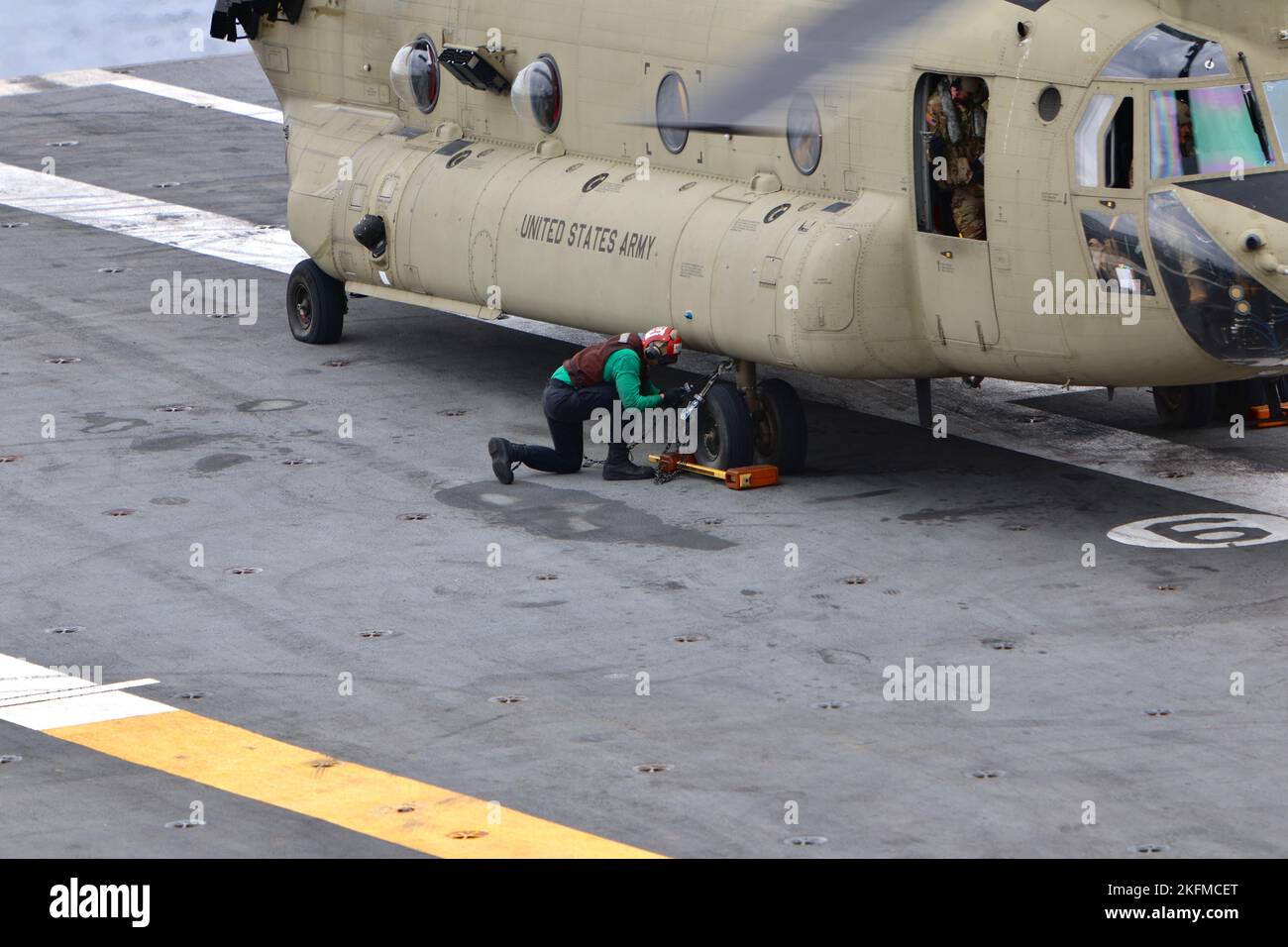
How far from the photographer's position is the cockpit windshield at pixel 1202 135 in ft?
54.8

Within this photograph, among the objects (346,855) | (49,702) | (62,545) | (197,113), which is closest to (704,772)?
(346,855)

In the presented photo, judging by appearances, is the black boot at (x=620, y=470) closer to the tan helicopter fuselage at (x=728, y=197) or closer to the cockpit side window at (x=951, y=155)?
the tan helicopter fuselage at (x=728, y=197)

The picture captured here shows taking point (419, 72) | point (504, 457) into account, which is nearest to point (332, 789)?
point (504, 457)

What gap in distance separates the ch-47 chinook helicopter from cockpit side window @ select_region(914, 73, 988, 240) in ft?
0.07

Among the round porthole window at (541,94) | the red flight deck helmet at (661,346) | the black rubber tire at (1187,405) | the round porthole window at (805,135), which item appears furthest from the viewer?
the round porthole window at (541,94)

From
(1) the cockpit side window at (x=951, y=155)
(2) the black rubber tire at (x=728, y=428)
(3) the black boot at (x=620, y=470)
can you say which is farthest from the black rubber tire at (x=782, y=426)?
(1) the cockpit side window at (x=951, y=155)

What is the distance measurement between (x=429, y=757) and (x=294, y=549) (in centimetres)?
454

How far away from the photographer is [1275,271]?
16391mm

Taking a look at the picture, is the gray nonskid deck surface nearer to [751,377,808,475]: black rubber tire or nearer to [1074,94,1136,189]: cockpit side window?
[751,377,808,475]: black rubber tire

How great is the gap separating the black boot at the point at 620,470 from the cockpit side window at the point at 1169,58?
5.36 m

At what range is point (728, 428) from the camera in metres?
19.3

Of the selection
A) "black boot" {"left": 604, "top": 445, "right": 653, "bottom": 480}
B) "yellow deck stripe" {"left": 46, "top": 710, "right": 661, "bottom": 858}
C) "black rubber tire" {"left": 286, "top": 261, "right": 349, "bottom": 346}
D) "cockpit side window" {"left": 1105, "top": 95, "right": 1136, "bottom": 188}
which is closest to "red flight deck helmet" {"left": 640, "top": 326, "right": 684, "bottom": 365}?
"black boot" {"left": 604, "top": 445, "right": 653, "bottom": 480}

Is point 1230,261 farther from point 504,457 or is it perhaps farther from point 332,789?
point 332,789

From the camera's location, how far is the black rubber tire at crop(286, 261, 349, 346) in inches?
955
